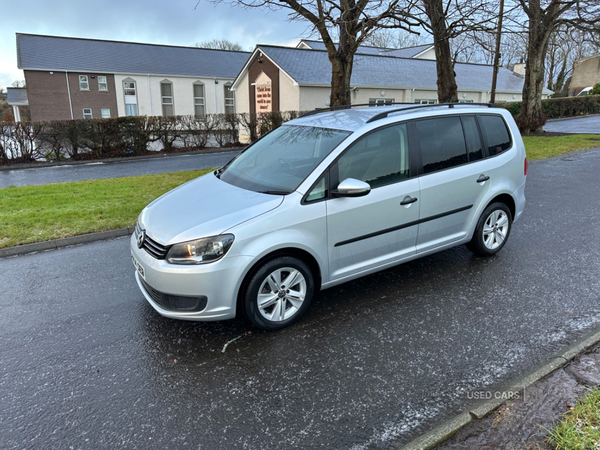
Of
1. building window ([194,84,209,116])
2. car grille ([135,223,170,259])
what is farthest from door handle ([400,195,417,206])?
building window ([194,84,209,116])

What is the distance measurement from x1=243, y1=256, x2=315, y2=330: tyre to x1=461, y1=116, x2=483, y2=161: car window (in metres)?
2.56

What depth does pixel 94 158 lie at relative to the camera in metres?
18.0

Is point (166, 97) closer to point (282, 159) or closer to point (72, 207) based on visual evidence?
point (72, 207)

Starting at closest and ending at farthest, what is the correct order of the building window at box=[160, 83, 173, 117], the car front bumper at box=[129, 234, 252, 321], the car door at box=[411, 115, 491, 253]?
the car front bumper at box=[129, 234, 252, 321] < the car door at box=[411, 115, 491, 253] < the building window at box=[160, 83, 173, 117]

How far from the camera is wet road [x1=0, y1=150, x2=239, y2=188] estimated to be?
13.2 m

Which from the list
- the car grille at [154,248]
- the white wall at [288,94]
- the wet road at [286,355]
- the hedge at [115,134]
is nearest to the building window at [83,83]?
the hedge at [115,134]

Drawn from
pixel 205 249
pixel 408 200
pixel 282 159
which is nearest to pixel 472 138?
pixel 408 200

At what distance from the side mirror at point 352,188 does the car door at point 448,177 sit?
90 centimetres

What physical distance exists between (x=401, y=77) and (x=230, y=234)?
29.2 metres

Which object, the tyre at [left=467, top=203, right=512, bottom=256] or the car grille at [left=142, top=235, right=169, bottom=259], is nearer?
the car grille at [left=142, top=235, right=169, bottom=259]

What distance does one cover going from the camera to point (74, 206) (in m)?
8.34

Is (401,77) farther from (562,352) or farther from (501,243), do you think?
(562,352)

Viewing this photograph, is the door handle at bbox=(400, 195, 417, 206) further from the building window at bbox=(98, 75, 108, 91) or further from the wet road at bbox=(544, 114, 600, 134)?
the building window at bbox=(98, 75, 108, 91)

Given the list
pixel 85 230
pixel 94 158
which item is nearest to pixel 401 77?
pixel 94 158
